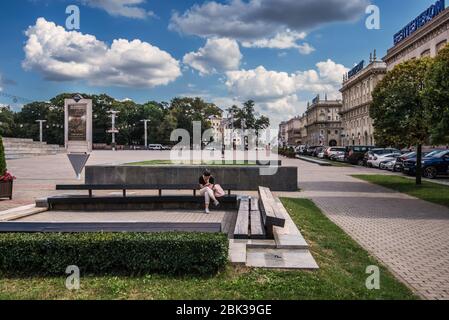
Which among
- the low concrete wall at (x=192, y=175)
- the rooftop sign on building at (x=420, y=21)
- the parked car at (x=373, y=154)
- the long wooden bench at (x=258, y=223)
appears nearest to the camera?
the long wooden bench at (x=258, y=223)

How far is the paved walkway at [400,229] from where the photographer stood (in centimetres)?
614

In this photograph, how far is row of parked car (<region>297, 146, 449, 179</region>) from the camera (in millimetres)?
25359

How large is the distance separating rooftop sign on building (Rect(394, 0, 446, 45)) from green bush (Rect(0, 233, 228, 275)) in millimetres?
58105

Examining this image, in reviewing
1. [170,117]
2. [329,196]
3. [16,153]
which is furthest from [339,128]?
[329,196]

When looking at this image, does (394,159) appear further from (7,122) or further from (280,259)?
(7,122)

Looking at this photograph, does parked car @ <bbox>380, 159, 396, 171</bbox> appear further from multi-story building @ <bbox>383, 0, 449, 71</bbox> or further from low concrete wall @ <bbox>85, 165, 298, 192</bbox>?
multi-story building @ <bbox>383, 0, 449, 71</bbox>

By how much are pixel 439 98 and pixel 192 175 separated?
941 centimetres

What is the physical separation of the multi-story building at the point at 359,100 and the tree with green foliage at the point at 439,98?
2690 inches

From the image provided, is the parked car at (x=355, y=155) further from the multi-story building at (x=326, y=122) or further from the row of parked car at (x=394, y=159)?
the multi-story building at (x=326, y=122)

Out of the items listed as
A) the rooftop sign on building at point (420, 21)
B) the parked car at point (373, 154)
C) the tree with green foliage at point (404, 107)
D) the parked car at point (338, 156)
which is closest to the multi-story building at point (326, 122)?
the rooftop sign on building at point (420, 21)

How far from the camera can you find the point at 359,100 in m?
93.9

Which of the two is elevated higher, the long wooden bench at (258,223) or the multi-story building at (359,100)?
Result: the multi-story building at (359,100)

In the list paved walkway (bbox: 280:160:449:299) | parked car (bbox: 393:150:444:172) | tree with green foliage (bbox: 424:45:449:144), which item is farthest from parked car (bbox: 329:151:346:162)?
tree with green foliage (bbox: 424:45:449:144)
